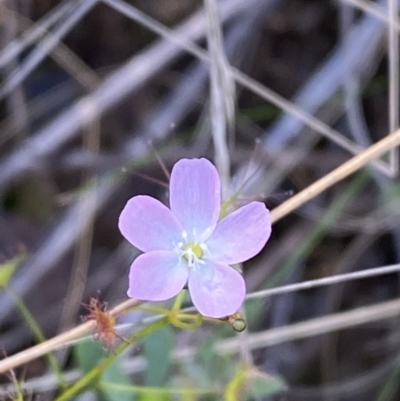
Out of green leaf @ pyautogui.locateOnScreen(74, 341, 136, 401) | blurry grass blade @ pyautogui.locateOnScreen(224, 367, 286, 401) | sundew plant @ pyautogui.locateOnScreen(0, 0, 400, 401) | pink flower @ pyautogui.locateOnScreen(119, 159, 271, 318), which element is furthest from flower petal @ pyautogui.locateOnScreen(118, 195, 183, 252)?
sundew plant @ pyautogui.locateOnScreen(0, 0, 400, 401)

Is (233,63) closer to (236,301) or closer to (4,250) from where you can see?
(4,250)

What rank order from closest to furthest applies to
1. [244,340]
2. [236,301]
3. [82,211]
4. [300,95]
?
[236,301]
[244,340]
[82,211]
[300,95]

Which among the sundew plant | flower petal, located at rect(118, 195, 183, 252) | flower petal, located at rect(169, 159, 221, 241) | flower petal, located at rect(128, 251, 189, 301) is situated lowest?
flower petal, located at rect(128, 251, 189, 301)

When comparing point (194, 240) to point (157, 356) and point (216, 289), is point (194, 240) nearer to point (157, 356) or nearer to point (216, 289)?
point (216, 289)

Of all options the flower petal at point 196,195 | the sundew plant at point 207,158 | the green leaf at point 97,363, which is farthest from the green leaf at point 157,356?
the flower petal at point 196,195

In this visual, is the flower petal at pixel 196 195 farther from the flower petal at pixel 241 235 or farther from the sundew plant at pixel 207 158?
the sundew plant at pixel 207 158

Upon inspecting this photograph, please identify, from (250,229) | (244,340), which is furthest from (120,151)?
(250,229)

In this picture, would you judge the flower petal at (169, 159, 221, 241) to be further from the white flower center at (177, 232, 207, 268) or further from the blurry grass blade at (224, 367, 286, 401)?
the blurry grass blade at (224, 367, 286, 401)
